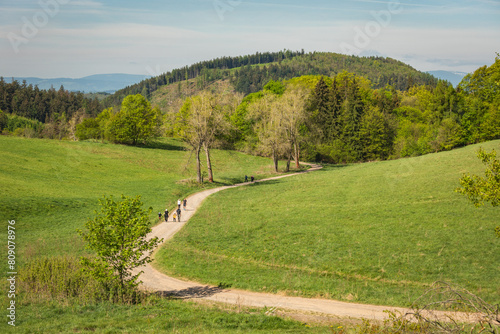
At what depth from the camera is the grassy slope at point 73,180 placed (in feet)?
115

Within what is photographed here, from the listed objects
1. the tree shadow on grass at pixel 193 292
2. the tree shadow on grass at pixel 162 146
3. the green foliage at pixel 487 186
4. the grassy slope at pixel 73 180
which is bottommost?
the tree shadow on grass at pixel 193 292

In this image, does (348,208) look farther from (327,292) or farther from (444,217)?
(327,292)

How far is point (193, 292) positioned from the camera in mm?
22719

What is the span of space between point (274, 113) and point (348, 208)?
3577cm

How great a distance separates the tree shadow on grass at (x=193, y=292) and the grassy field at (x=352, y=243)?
0.96 metres

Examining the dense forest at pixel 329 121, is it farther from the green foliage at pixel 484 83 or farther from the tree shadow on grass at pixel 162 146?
the tree shadow on grass at pixel 162 146

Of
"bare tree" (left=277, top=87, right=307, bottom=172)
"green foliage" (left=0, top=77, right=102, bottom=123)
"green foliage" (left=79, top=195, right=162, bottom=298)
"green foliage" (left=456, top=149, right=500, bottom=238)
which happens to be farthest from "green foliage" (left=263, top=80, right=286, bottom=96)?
"green foliage" (left=0, top=77, right=102, bottom=123)

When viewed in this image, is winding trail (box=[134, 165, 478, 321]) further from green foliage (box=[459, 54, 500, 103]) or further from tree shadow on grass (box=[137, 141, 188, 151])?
tree shadow on grass (box=[137, 141, 188, 151])

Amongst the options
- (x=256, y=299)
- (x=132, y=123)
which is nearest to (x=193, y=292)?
(x=256, y=299)

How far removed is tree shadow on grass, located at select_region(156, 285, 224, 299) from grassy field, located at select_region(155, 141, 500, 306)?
3.16 ft

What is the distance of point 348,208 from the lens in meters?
38.2

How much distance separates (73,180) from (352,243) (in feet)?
158

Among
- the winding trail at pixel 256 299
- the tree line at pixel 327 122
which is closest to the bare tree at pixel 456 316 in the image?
the winding trail at pixel 256 299

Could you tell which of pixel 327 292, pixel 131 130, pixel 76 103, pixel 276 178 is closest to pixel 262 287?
pixel 327 292
